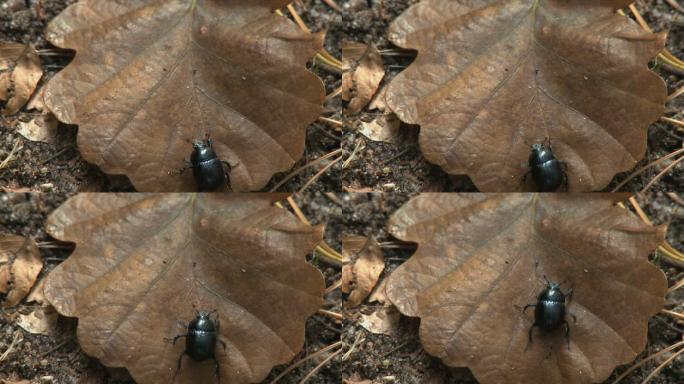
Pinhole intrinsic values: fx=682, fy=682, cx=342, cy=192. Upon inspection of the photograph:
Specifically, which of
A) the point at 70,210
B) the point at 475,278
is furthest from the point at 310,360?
the point at 70,210

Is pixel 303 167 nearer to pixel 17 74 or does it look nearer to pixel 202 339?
pixel 202 339

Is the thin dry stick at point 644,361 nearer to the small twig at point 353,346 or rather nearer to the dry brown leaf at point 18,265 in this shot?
the small twig at point 353,346

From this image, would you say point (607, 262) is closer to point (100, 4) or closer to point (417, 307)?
point (417, 307)

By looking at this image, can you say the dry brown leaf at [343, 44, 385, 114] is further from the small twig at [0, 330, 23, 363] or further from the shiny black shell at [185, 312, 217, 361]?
the small twig at [0, 330, 23, 363]

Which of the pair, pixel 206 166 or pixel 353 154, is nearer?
pixel 206 166

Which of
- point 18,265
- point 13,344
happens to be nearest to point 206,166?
point 18,265

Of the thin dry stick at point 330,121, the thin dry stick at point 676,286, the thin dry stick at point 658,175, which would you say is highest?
the thin dry stick at point 330,121

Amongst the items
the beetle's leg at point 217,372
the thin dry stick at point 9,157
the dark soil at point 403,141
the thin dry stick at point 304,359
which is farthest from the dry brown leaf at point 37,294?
the dark soil at point 403,141
